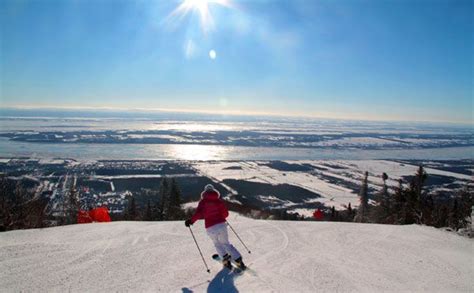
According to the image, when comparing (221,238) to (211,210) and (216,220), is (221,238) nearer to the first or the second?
(216,220)

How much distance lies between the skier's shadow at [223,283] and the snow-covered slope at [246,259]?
0.01 metres

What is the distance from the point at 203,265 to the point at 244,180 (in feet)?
214

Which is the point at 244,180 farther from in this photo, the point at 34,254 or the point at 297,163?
the point at 34,254

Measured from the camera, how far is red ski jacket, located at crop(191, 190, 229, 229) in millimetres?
5684

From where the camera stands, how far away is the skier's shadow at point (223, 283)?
15.3 ft

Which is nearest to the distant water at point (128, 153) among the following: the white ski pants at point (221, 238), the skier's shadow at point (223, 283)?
the white ski pants at point (221, 238)

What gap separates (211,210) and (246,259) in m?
1.27

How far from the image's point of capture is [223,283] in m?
4.90

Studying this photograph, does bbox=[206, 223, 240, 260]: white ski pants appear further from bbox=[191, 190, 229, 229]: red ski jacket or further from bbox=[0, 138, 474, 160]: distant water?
bbox=[0, 138, 474, 160]: distant water

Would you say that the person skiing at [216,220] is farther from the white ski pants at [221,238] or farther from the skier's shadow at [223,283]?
the skier's shadow at [223,283]

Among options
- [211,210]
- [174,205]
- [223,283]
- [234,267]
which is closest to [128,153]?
[174,205]

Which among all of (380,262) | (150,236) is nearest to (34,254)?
(150,236)

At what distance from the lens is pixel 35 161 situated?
79.6 m

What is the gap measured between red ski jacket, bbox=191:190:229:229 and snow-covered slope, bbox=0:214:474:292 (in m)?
0.80
